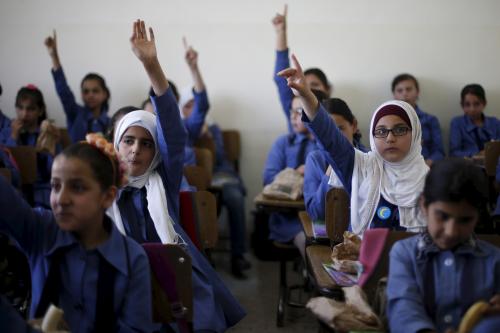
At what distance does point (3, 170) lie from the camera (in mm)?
2693

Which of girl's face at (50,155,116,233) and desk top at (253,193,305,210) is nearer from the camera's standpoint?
girl's face at (50,155,116,233)

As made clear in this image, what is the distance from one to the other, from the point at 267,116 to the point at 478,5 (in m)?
2.16

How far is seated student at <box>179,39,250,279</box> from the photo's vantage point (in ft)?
13.2

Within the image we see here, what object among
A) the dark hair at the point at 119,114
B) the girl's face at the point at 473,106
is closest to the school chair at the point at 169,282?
the dark hair at the point at 119,114

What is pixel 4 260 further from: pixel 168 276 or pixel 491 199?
pixel 491 199

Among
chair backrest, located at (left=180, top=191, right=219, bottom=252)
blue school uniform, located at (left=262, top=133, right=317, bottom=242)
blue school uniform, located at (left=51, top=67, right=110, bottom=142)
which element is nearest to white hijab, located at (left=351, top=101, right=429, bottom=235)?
chair backrest, located at (left=180, top=191, right=219, bottom=252)

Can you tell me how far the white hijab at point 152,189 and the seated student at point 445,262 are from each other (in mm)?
876

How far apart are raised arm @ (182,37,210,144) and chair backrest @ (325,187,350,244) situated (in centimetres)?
239

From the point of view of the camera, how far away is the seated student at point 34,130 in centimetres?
377

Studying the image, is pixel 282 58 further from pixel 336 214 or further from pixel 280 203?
pixel 336 214

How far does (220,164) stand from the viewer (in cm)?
455

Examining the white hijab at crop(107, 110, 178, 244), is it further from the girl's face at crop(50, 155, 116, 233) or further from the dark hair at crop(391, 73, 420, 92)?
the dark hair at crop(391, 73, 420, 92)

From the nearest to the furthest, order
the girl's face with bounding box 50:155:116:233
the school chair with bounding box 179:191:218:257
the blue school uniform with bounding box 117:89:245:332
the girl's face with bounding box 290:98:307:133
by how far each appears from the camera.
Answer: the girl's face with bounding box 50:155:116:233, the blue school uniform with bounding box 117:89:245:332, the school chair with bounding box 179:191:218:257, the girl's face with bounding box 290:98:307:133

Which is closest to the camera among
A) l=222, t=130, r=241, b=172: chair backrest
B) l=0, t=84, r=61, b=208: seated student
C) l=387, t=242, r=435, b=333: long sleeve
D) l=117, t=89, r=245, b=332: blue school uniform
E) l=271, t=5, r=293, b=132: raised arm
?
l=387, t=242, r=435, b=333: long sleeve
